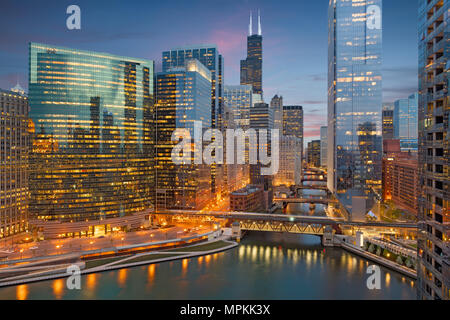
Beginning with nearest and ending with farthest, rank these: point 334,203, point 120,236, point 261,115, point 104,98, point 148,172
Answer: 1. point 120,236
2. point 104,98
3. point 148,172
4. point 334,203
5. point 261,115

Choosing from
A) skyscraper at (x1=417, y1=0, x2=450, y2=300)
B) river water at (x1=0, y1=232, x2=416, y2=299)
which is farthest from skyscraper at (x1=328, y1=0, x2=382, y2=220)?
skyscraper at (x1=417, y1=0, x2=450, y2=300)

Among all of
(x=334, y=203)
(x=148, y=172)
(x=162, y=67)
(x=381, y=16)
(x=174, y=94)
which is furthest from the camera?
(x=162, y=67)

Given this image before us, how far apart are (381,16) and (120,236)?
332ft

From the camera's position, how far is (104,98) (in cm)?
7756

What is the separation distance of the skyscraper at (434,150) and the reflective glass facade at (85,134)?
69171mm

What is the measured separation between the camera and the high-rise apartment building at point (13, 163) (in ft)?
237

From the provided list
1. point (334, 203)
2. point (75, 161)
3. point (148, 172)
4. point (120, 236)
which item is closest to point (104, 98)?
point (75, 161)

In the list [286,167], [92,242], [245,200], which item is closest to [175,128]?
[245,200]

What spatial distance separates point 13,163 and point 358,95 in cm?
9801

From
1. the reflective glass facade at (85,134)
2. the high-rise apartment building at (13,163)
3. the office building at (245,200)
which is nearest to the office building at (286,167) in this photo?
the office building at (245,200)

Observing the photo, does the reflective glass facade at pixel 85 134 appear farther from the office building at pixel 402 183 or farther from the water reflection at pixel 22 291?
the office building at pixel 402 183

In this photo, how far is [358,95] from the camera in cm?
10419

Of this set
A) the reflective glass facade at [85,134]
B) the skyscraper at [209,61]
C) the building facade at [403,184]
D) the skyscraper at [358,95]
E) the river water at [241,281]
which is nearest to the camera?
the river water at [241,281]
